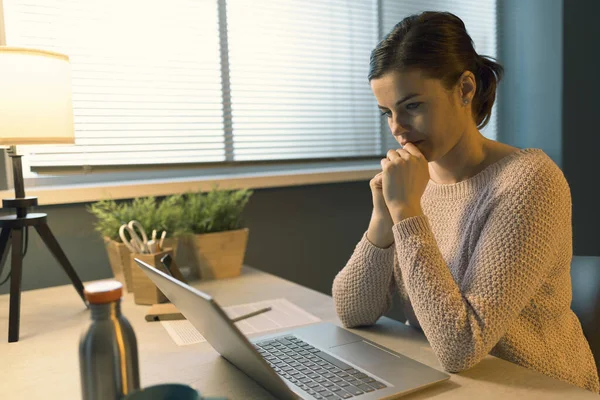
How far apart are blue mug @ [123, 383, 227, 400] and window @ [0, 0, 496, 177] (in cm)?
120

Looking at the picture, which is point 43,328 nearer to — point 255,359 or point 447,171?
point 255,359

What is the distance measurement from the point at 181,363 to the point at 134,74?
118 centimetres

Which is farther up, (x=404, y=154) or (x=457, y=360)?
(x=404, y=154)

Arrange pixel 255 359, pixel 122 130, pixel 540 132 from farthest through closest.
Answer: pixel 540 132 → pixel 122 130 → pixel 255 359

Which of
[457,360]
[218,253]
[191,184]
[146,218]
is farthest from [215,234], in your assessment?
[457,360]

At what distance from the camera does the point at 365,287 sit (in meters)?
1.10

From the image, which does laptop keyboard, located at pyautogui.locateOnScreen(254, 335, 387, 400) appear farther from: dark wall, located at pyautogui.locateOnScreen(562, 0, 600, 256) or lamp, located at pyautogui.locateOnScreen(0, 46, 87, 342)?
dark wall, located at pyautogui.locateOnScreen(562, 0, 600, 256)

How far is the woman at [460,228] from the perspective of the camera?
875 millimetres

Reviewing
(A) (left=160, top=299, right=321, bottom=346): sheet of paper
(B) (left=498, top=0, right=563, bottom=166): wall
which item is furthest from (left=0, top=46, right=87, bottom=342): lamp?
(B) (left=498, top=0, right=563, bottom=166): wall

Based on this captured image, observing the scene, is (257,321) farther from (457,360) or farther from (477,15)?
(477,15)

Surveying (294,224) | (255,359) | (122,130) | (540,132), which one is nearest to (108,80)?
(122,130)

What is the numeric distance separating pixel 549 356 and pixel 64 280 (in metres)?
1.39

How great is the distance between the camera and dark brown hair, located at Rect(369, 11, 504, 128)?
3.32 ft

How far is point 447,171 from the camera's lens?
3.78 feet
